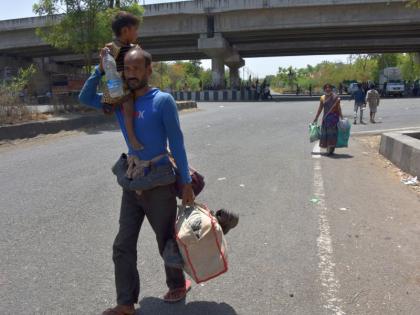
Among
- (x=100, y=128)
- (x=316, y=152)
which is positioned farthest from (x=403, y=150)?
(x=100, y=128)

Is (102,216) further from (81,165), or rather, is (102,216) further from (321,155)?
(321,155)

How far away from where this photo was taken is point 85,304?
11.5 feet

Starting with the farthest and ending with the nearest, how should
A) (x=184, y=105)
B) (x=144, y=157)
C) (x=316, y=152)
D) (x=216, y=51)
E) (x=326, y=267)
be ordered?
(x=216, y=51) < (x=184, y=105) < (x=316, y=152) < (x=326, y=267) < (x=144, y=157)

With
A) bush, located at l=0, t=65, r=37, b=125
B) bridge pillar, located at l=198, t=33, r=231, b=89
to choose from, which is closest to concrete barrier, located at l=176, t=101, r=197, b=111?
bush, located at l=0, t=65, r=37, b=125

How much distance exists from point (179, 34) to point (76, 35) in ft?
71.3

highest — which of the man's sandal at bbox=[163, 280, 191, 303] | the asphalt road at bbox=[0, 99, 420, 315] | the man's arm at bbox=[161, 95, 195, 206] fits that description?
the man's arm at bbox=[161, 95, 195, 206]

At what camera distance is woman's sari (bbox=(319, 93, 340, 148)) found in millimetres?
10734

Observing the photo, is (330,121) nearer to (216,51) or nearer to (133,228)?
(133,228)

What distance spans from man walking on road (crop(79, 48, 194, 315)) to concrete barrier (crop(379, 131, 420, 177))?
5726 mm

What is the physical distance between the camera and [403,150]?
340 inches

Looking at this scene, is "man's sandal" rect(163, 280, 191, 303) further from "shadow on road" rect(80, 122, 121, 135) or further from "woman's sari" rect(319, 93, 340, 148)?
"shadow on road" rect(80, 122, 121, 135)

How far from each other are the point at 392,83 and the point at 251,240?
144 feet

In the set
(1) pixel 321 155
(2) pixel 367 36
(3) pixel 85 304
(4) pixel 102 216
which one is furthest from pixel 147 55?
(2) pixel 367 36

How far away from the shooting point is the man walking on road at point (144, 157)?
3.04 metres
